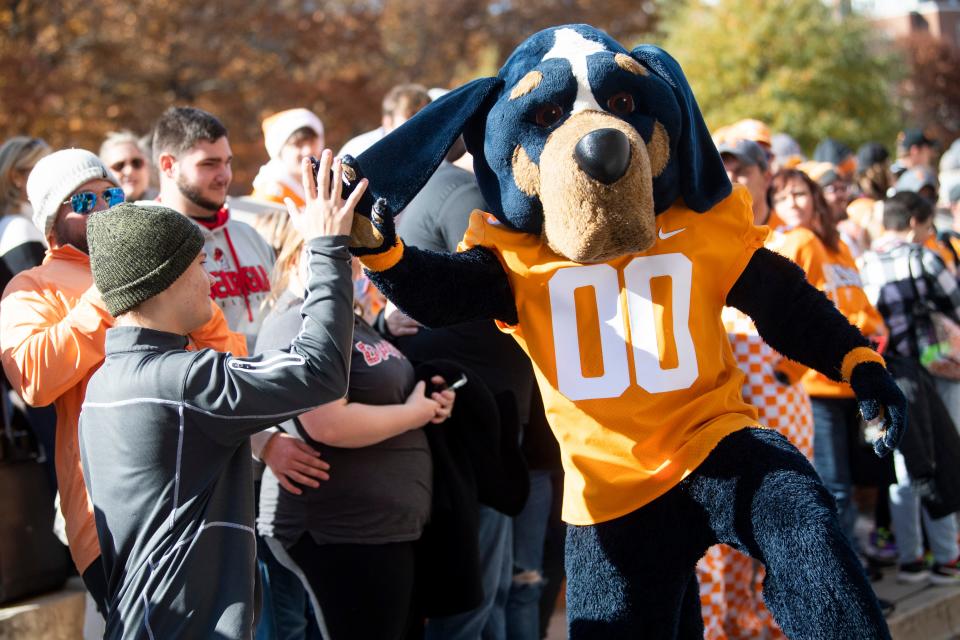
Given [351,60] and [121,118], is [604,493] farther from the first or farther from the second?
[351,60]

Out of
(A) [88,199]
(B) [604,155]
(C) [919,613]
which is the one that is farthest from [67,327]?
(C) [919,613]

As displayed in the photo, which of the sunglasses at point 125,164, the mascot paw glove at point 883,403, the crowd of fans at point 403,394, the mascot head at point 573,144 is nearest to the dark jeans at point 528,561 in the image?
the crowd of fans at point 403,394

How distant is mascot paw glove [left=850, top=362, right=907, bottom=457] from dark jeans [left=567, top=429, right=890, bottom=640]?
0.74ft

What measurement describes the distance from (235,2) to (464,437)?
58.8 ft

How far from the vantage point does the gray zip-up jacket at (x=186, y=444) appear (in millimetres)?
2578

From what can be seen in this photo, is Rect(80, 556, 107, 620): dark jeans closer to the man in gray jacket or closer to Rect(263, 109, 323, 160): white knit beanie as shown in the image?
the man in gray jacket

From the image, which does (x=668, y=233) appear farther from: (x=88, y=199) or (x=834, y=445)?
(x=834, y=445)

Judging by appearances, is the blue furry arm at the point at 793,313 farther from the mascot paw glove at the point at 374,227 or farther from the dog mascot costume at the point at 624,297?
the mascot paw glove at the point at 374,227

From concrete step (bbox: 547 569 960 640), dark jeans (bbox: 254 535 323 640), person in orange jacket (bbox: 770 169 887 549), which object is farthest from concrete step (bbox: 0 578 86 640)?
person in orange jacket (bbox: 770 169 887 549)

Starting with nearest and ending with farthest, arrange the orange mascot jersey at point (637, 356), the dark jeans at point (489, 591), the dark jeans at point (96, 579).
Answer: the orange mascot jersey at point (637, 356), the dark jeans at point (96, 579), the dark jeans at point (489, 591)

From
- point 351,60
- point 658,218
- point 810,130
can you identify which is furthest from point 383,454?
point 351,60

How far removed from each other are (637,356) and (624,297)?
16 cm

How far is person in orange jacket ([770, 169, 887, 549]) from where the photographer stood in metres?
5.09

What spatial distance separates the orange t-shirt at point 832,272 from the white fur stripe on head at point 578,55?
83.4 inches
